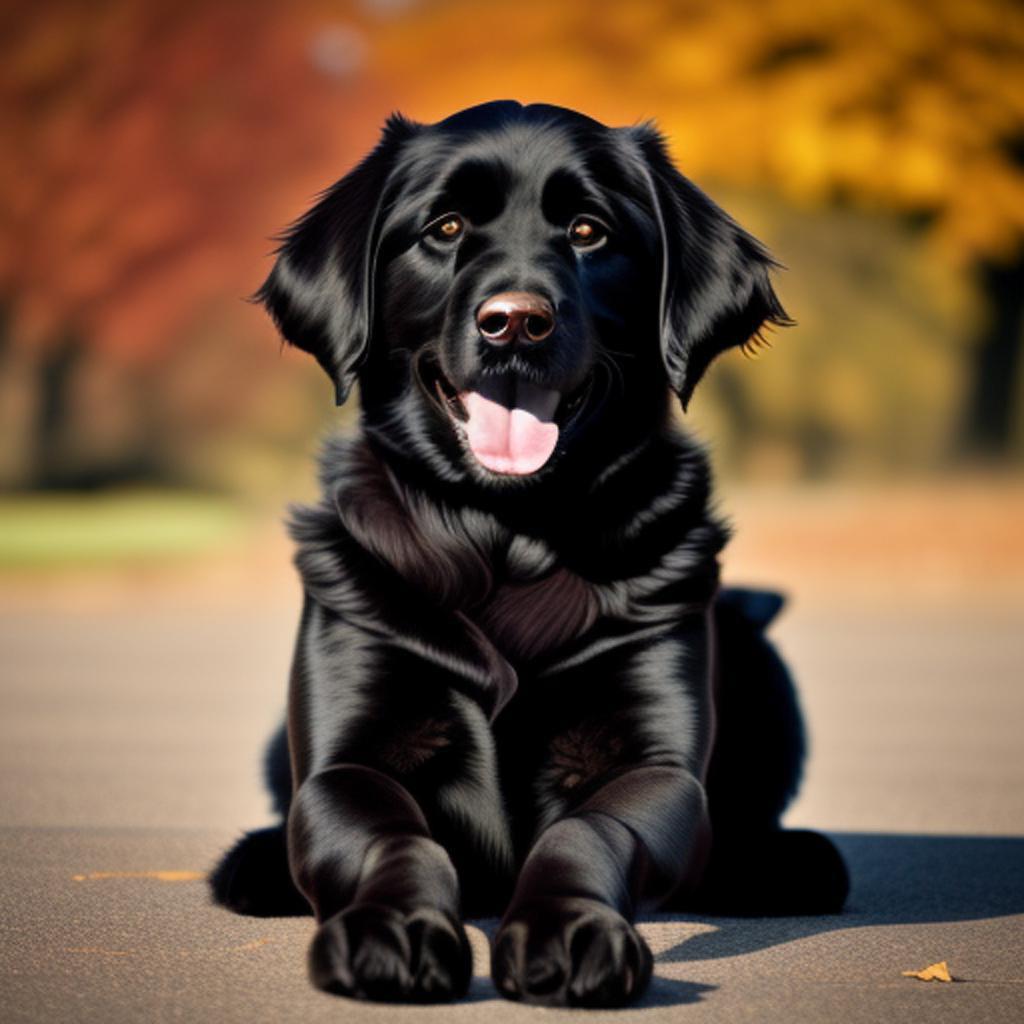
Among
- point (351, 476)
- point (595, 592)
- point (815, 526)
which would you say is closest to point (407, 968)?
point (595, 592)

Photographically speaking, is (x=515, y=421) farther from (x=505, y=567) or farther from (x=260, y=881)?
(x=260, y=881)

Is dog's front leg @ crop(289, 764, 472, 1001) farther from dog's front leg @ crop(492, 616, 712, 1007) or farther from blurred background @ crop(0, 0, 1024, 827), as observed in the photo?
blurred background @ crop(0, 0, 1024, 827)

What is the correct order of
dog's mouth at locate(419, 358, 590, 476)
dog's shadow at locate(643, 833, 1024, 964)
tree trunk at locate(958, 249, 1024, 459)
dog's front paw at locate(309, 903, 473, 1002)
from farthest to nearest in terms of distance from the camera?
1. tree trunk at locate(958, 249, 1024, 459)
2. dog's mouth at locate(419, 358, 590, 476)
3. dog's shadow at locate(643, 833, 1024, 964)
4. dog's front paw at locate(309, 903, 473, 1002)

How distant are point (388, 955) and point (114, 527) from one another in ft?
47.0

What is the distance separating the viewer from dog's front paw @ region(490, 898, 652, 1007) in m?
2.64

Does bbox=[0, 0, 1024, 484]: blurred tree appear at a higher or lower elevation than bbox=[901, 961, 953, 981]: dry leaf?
higher

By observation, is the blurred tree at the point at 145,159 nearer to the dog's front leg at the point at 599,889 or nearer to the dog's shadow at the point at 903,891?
the dog's shadow at the point at 903,891

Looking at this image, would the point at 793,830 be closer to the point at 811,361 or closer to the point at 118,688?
→ the point at 118,688

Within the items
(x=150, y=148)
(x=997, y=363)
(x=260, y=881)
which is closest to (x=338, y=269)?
(x=260, y=881)

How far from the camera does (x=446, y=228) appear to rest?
369cm

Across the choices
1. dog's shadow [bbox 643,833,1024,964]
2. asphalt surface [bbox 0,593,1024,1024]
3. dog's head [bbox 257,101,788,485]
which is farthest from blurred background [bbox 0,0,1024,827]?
dog's head [bbox 257,101,788,485]

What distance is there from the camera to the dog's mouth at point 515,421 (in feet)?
11.7

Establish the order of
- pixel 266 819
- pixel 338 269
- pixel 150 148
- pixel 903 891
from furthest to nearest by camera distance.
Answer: pixel 150 148, pixel 266 819, pixel 903 891, pixel 338 269

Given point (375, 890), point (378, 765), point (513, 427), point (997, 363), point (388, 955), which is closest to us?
point (388, 955)
